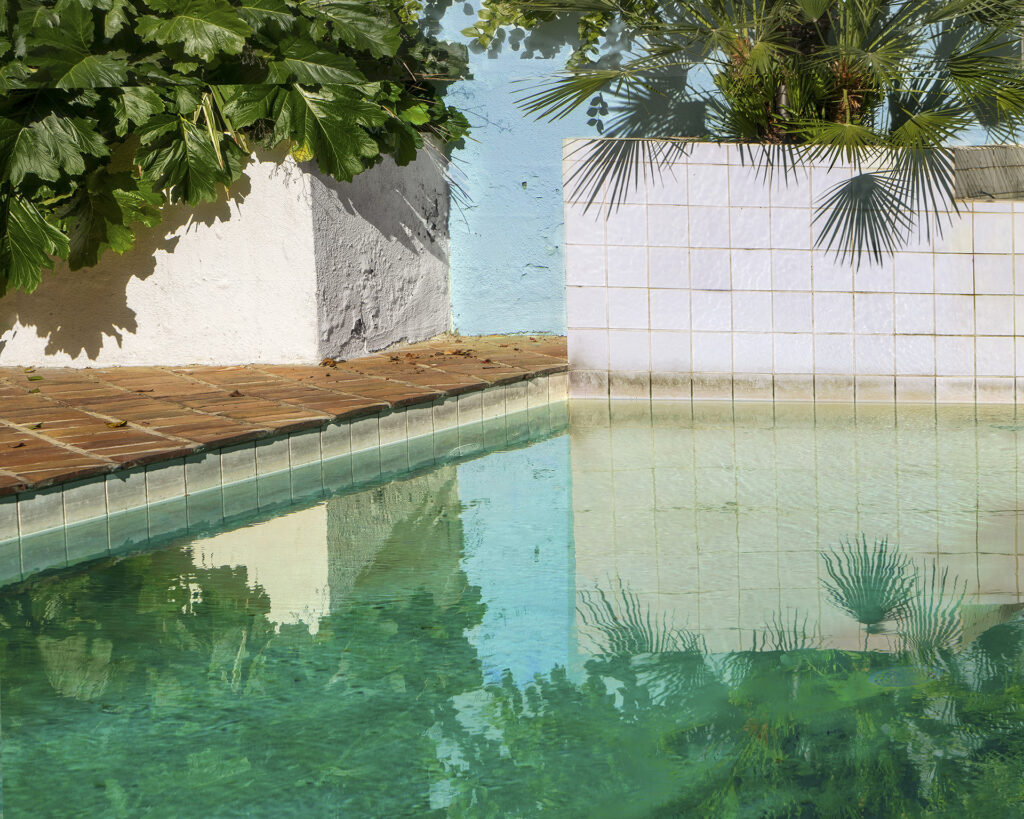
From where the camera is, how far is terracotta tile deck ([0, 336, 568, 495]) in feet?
12.5

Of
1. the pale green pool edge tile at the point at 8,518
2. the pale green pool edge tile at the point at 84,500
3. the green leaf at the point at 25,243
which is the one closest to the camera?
the pale green pool edge tile at the point at 8,518

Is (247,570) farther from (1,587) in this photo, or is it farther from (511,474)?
(511,474)

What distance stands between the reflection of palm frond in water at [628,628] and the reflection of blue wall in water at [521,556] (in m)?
0.06

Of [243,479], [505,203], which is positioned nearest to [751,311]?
[505,203]

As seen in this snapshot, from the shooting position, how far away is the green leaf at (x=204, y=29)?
522cm

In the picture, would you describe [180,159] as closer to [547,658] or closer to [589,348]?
[589,348]

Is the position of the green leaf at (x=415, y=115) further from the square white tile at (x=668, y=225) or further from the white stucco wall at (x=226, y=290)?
the square white tile at (x=668, y=225)

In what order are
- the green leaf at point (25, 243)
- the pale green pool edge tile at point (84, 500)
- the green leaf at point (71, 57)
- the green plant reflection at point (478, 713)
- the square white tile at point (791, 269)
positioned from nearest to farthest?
the green plant reflection at point (478, 713) < the pale green pool edge tile at point (84, 500) < the green leaf at point (71, 57) < the green leaf at point (25, 243) < the square white tile at point (791, 269)

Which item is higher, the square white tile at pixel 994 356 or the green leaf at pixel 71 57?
the green leaf at pixel 71 57

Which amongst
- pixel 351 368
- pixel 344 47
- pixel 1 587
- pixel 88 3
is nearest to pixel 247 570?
pixel 1 587

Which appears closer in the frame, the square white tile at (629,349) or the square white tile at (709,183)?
the square white tile at (709,183)

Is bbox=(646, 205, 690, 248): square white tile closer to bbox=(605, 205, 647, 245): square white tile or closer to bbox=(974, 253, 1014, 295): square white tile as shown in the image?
bbox=(605, 205, 647, 245): square white tile

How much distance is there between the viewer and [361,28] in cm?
577

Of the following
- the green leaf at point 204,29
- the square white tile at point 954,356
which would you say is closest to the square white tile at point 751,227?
the square white tile at point 954,356
